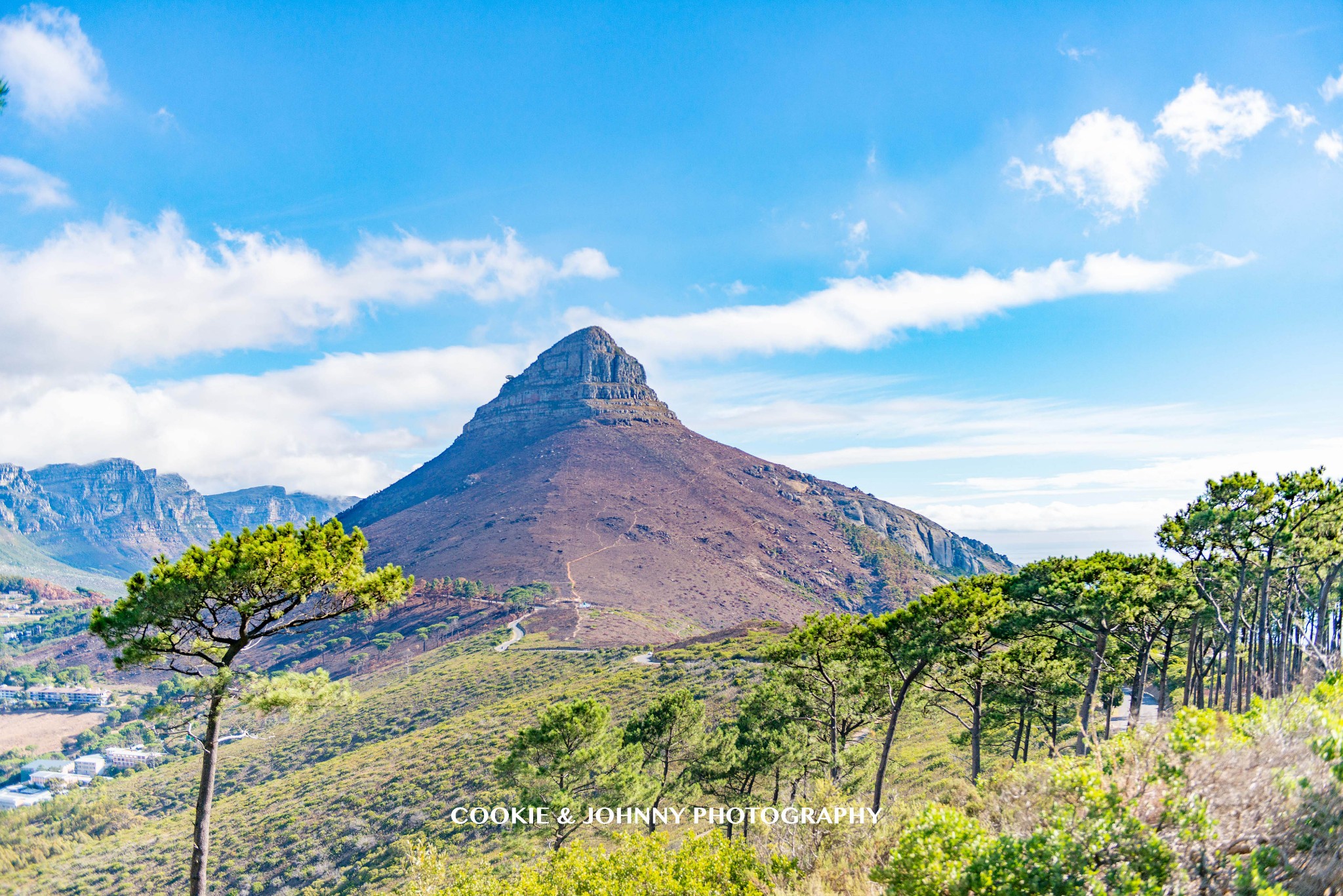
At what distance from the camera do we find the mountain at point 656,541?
124375mm

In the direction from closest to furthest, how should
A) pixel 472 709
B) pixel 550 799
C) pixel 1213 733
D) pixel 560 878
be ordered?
pixel 1213 733
pixel 560 878
pixel 550 799
pixel 472 709

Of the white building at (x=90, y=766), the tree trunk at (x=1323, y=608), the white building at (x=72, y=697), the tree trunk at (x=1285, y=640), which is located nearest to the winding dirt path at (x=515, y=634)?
the white building at (x=90, y=766)

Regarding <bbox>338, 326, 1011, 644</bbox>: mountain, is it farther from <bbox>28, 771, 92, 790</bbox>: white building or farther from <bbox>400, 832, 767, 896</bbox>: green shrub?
<bbox>400, 832, 767, 896</bbox>: green shrub

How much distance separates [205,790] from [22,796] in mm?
116335

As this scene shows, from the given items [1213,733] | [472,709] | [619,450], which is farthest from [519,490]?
[1213,733]

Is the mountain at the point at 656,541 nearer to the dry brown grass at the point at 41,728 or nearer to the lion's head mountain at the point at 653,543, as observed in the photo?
the lion's head mountain at the point at 653,543

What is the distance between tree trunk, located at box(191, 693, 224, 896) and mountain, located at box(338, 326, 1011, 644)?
81.6m

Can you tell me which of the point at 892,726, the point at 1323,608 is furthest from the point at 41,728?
the point at 1323,608

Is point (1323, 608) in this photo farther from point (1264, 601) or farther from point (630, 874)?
point (630, 874)

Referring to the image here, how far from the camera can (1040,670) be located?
21.1 meters

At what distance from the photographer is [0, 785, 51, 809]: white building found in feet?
267

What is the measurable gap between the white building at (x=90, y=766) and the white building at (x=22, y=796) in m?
6.01

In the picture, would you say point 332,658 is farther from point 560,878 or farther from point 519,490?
point 560,878

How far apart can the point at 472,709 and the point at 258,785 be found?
19441 mm
